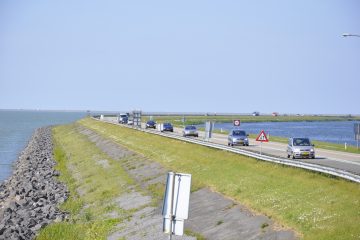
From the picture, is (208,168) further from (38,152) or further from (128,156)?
(38,152)

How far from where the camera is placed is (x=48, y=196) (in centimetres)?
4053

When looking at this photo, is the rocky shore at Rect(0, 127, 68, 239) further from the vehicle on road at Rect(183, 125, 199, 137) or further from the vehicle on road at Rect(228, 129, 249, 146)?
the vehicle on road at Rect(183, 125, 199, 137)

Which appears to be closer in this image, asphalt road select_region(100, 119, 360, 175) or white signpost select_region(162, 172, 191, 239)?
white signpost select_region(162, 172, 191, 239)

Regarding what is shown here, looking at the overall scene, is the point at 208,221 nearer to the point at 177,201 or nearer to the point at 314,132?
the point at 177,201

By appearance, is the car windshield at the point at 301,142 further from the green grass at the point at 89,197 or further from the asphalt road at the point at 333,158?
the green grass at the point at 89,197

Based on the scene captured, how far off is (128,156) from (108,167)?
4403 millimetres

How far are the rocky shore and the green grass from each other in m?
0.80

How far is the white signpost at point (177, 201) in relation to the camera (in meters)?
14.1

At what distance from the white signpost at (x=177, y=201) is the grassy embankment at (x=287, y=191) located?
5.49m

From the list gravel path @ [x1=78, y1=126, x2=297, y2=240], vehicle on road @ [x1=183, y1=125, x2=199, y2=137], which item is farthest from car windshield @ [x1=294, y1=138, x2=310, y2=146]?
vehicle on road @ [x1=183, y1=125, x2=199, y2=137]

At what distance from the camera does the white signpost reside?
14.1 m

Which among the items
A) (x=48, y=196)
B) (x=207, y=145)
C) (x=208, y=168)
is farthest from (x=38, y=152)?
(x=208, y=168)

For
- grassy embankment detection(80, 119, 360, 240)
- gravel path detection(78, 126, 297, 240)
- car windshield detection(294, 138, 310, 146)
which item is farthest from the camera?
car windshield detection(294, 138, 310, 146)

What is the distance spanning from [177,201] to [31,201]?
2715 cm
